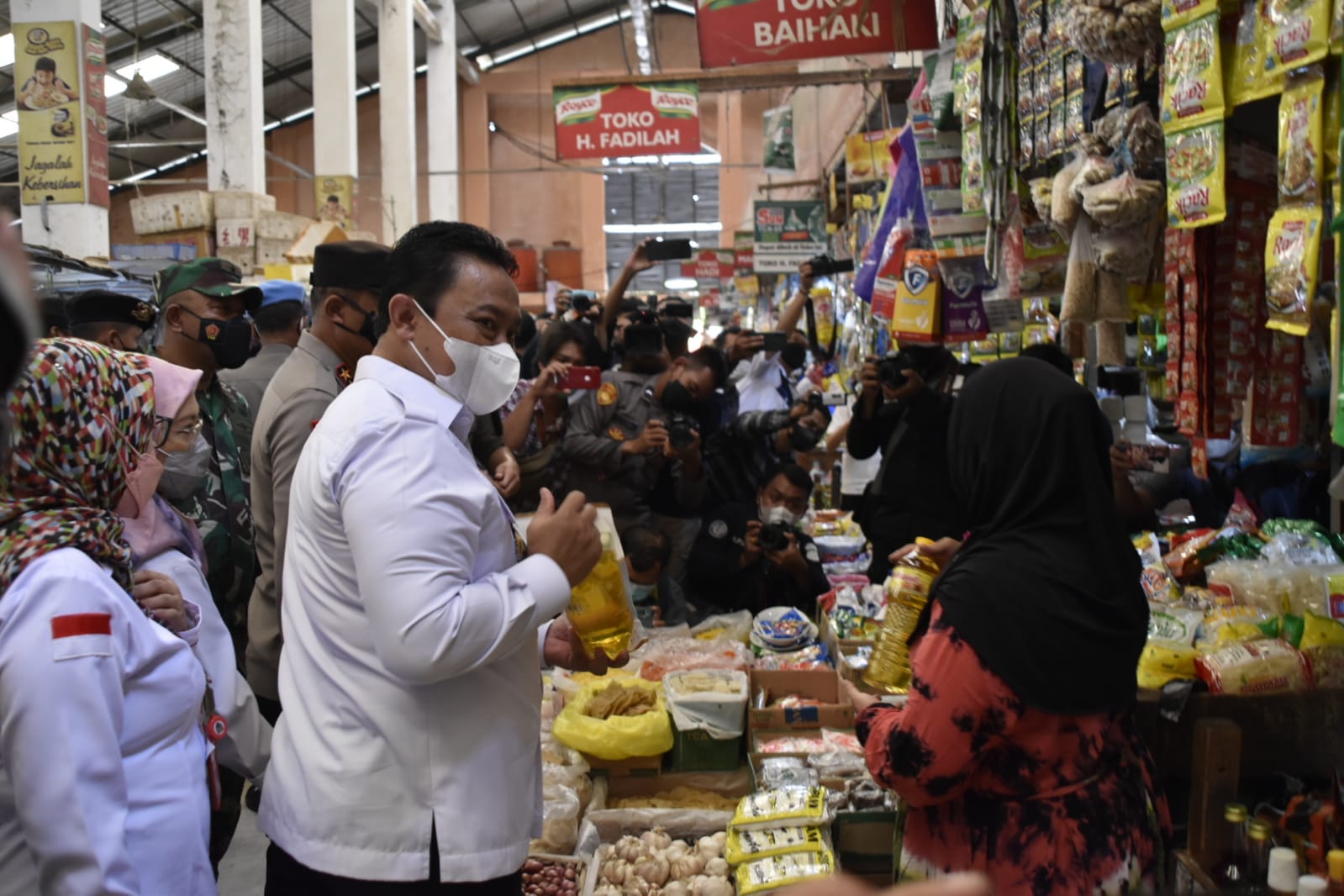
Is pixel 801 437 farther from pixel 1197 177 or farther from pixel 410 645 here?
pixel 410 645

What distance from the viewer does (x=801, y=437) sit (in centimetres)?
523

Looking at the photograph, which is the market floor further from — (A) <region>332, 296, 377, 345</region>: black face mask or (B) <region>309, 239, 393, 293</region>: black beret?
(B) <region>309, 239, 393, 293</region>: black beret

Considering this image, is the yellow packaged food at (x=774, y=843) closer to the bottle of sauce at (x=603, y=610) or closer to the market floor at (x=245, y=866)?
the bottle of sauce at (x=603, y=610)

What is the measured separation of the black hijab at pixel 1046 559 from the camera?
178cm

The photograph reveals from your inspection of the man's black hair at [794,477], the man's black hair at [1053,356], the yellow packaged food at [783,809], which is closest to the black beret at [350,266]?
the yellow packaged food at [783,809]

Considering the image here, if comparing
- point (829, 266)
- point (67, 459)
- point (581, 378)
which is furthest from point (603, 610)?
point (829, 266)

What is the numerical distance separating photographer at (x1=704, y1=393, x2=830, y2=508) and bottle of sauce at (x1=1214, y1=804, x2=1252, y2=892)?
9.35ft

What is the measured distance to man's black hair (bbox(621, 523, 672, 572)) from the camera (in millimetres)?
4711

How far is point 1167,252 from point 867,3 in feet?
7.81

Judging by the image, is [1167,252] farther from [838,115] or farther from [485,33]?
[485,33]

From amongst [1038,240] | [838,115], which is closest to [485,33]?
[838,115]

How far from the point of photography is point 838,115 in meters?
9.15

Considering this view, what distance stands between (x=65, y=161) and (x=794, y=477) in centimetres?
632

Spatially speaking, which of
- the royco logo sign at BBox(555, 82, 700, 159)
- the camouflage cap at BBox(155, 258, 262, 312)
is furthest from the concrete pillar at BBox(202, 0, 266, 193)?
the camouflage cap at BBox(155, 258, 262, 312)
